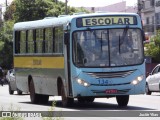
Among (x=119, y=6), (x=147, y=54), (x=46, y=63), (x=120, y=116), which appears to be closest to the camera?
(x=120, y=116)

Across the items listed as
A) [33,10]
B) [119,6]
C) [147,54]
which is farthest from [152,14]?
[119,6]

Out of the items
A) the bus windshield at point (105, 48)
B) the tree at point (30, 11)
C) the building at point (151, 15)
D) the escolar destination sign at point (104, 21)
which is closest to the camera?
the bus windshield at point (105, 48)

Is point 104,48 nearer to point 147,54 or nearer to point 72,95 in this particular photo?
point 72,95

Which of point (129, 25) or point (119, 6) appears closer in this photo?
point (129, 25)

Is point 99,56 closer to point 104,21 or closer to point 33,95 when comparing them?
point 104,21

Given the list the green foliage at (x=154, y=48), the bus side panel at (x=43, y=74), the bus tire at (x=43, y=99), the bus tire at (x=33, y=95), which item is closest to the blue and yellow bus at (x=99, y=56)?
the bus side panel at (x=43, y=74)

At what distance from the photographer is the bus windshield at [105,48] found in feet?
73.2

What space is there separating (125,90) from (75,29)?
8.42 feet

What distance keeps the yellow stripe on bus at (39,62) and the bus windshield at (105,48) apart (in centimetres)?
119

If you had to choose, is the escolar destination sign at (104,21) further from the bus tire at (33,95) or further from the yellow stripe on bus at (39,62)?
the bus tire at (33,95)

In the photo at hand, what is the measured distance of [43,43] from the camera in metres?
25.6

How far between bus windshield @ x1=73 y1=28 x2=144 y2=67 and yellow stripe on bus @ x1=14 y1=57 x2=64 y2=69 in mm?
1195

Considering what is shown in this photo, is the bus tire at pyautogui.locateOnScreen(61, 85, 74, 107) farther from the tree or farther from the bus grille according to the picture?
the tree

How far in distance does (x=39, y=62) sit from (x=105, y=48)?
14.5 feet
